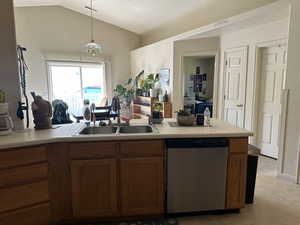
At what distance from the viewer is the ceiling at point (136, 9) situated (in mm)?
4840

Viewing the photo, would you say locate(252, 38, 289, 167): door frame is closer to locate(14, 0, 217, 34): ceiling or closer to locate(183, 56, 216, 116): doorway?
locate(14, 0, 217, 34): ceiling

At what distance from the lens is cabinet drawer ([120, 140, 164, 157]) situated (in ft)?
6.82

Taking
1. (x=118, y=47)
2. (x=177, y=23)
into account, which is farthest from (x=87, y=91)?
(x=177, y=23)

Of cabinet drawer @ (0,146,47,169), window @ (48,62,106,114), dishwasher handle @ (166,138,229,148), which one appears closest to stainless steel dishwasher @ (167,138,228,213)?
dishwasher handle @ (166,138,229,148)

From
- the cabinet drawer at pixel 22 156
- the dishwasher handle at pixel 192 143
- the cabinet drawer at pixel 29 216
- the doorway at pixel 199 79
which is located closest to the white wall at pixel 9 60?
the cabinet drawer at pixel 22 156

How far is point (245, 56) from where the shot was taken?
14.2ft

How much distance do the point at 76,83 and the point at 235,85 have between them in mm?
4749

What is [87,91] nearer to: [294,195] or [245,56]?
[245,56]

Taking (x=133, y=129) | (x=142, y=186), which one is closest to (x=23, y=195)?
(x=142, y=186)

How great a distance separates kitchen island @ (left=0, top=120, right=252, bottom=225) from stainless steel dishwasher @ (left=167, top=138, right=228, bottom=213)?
7 centimetres

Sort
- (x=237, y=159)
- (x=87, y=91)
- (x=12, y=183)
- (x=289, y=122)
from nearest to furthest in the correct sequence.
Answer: (x=12, y=183) → (x=237, y=159) → (x=289, y=122) → (x=87, y=91)

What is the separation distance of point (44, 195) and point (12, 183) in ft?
0.96

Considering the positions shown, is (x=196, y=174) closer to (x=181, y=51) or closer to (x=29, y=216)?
(x=29, y=216)

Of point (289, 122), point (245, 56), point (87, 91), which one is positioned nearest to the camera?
point (289, 122)
